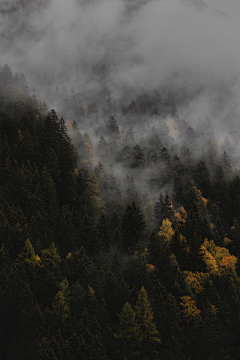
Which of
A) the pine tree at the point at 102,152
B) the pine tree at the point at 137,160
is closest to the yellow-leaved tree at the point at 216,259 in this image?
the pine tree at the point at 137,160

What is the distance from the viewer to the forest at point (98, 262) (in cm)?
4531

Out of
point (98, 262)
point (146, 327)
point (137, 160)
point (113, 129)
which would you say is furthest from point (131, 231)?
point (113, 129)

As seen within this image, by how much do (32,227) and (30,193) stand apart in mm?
8437

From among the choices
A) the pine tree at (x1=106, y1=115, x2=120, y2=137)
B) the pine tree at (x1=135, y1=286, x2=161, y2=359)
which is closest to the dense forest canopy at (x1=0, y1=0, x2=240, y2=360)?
the pine tree at (x1=135, y1=286, x2=161, y2=359)

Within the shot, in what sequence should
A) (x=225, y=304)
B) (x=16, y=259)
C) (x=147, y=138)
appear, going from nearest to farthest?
(x=16, y=259) → (x=225, y=304) → (x=147, y=138)

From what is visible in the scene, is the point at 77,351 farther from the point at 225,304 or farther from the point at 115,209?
the point at 115,209

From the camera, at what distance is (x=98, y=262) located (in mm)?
62906

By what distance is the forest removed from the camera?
4531 cm

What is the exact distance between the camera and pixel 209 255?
71125 millimetres

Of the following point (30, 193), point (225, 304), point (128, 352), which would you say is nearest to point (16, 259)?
point (30, 193)

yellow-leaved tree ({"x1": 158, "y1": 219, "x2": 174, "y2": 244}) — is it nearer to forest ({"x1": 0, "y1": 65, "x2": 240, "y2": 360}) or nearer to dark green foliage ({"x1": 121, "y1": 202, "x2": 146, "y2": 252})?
forest ({"x1": 0, "y1": 65, "x2": 240, "y2": 360})

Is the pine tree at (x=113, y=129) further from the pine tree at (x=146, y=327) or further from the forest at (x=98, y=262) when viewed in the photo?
the pine tree at (x=146, y=327)

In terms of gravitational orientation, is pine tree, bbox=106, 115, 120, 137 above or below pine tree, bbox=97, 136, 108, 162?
above

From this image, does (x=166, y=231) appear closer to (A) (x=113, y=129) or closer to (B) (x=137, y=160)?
(B) (x=137, y=160)
